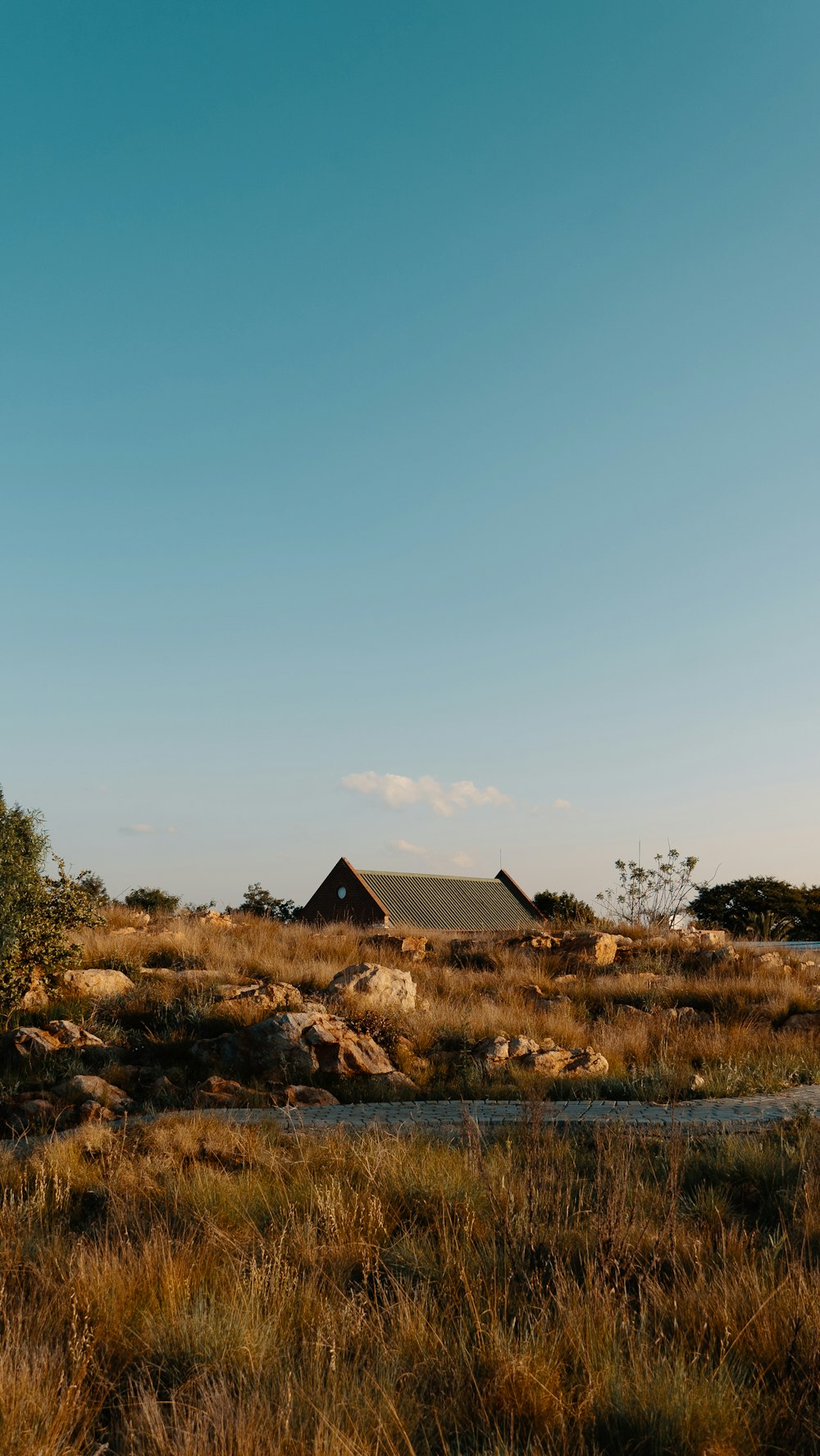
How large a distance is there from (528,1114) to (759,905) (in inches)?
1351

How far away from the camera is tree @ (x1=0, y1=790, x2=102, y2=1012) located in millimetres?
13195

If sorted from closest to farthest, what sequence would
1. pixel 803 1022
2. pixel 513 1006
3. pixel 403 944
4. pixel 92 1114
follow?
pixel 92 1114
pixel 803 1022
pixel 513 1006
pixel 403 944

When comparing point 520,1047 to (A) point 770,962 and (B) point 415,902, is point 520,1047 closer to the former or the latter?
(A) point 770,962

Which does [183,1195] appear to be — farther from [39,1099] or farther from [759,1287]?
[39,1099]

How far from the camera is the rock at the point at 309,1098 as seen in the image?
33.2 feet

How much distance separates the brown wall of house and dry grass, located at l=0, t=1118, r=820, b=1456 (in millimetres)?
28775

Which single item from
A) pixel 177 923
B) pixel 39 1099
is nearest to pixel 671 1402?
pixel 39 1099

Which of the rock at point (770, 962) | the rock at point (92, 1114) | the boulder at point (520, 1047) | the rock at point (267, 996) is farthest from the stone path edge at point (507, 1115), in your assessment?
the rock at point (770, 962)

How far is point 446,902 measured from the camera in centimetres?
3806

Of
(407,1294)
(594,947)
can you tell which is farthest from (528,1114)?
(594,947)

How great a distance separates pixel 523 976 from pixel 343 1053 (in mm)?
6503

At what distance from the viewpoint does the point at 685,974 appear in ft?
59.3

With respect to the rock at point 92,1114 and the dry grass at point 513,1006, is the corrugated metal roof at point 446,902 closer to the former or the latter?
the dry grass at point 513,1006

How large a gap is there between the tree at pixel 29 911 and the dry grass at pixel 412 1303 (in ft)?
22.1
